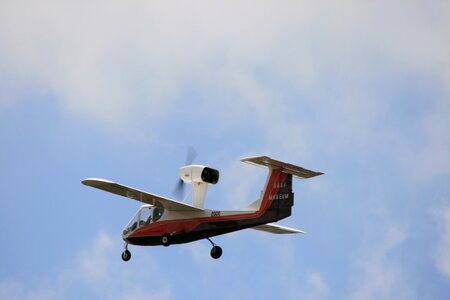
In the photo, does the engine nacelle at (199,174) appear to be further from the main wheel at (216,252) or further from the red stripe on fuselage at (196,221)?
the main wheel at (216,252)

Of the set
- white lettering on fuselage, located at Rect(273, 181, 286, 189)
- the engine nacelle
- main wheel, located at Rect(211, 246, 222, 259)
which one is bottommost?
main wheel, located at Rect(211, 246, 222, 259)

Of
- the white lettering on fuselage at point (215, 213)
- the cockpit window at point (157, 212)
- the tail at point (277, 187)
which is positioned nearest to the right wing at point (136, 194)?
the cockpit window at point (157, 212)

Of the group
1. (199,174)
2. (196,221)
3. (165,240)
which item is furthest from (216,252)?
(199,174)

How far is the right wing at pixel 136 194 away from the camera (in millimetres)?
45938

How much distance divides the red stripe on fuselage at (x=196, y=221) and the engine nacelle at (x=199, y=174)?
5.90 feet

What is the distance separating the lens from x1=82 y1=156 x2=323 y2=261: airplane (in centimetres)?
4572

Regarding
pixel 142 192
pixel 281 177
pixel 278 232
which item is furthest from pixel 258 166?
pixel 278 232

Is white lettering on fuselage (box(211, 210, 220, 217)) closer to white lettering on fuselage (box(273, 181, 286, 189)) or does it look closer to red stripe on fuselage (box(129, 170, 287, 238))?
red stripe on fuselage (box(129, 170, 287, 238))

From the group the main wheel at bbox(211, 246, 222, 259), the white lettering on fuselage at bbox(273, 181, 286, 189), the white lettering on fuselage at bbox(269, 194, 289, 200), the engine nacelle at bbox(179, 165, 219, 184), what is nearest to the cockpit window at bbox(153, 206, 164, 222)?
the engine nacelle at bbox(179, 165, 219, 184)

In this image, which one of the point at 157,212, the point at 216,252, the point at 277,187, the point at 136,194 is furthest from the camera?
the point at 157,212

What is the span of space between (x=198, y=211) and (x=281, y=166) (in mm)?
4709

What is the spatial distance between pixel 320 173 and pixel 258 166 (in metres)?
2.86

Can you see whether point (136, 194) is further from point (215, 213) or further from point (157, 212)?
point (215, 213)

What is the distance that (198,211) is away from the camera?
157 ft
